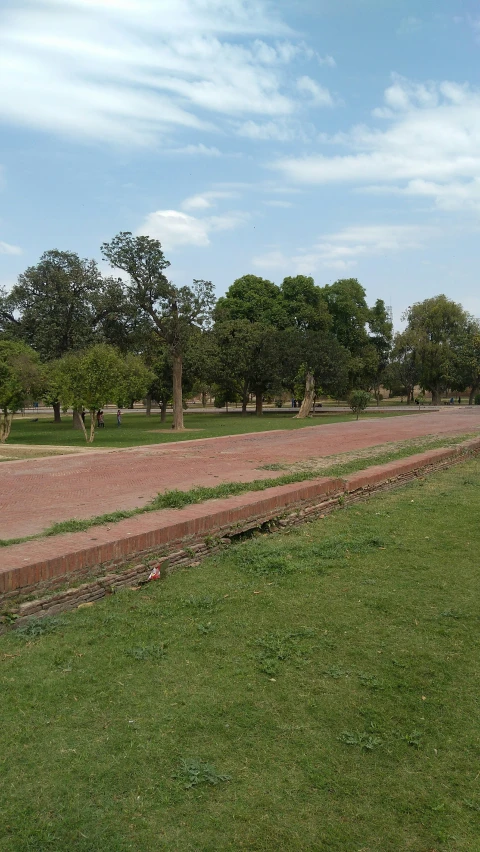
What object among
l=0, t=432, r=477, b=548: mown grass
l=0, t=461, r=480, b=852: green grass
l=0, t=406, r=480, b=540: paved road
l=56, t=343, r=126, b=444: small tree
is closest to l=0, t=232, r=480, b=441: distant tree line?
l=56, t=343, r=126, b=444: small tree

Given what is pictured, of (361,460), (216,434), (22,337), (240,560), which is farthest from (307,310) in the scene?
(240,560)

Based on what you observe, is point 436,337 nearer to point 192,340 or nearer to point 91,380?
point 192,340

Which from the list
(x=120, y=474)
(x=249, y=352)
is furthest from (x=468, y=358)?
(x=120, y=474)

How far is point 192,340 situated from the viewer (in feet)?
81.8

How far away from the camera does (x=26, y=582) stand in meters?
4.05

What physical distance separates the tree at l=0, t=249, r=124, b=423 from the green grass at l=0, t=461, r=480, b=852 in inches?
963

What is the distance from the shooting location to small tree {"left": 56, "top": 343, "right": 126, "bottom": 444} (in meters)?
19.4

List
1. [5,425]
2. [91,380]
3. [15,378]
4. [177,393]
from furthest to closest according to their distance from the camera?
[177,393], [5,425], [91,380], [15,378]

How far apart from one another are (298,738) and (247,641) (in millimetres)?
1006

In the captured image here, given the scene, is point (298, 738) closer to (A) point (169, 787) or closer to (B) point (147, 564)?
(A) point (169, 787)

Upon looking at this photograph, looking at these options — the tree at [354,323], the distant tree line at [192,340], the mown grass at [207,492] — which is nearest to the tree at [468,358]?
the distant tree line at [192,340]

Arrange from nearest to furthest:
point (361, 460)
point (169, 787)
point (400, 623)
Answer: point (169, 787) → point (400, 623) → point (361, 460)

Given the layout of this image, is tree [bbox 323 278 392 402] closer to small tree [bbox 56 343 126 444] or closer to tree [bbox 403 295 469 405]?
tree [bbox 403 295 469 405]

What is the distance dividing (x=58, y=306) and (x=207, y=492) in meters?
23.2
